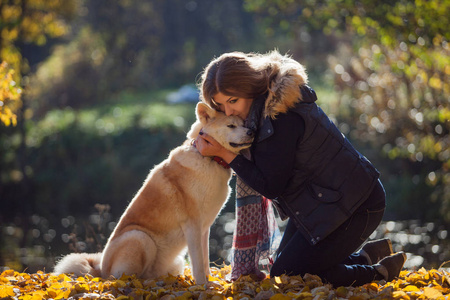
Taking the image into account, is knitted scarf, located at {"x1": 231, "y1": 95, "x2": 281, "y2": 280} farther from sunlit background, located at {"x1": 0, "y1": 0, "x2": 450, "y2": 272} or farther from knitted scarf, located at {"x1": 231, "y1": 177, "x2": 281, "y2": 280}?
sunlit background, located at {"x1": 0, "y1": 0, "x2": 450, "y2": 272}

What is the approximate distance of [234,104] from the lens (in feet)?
12.5

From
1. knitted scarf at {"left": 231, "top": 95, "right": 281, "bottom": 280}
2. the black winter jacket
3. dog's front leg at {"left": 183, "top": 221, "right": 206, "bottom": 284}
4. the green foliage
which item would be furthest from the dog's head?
the green foliage

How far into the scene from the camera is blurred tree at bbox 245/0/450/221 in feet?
25.5

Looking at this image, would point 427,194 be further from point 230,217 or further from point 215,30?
point 215,30

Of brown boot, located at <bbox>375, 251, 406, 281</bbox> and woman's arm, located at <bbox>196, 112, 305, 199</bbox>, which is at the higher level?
woman's arm, located at <bbox>196, 112, 305, 199</bbox>

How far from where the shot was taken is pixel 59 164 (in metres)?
13.8

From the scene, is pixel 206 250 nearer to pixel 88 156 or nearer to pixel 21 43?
pixel 88 156

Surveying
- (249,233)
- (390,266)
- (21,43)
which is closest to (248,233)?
(249,233)

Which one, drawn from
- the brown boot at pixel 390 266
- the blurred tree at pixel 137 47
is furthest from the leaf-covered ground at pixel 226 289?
the blurred tree at pixel 137 47

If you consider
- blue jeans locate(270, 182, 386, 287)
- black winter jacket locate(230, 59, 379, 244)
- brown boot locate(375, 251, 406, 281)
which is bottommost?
brown boot locate(375, 251, 406, 281)

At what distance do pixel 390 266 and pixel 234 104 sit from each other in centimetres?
165

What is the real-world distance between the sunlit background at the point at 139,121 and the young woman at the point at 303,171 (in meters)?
1.56

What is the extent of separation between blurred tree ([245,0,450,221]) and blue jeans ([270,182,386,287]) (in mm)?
3985

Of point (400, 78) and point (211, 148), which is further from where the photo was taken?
point (400, 78)
